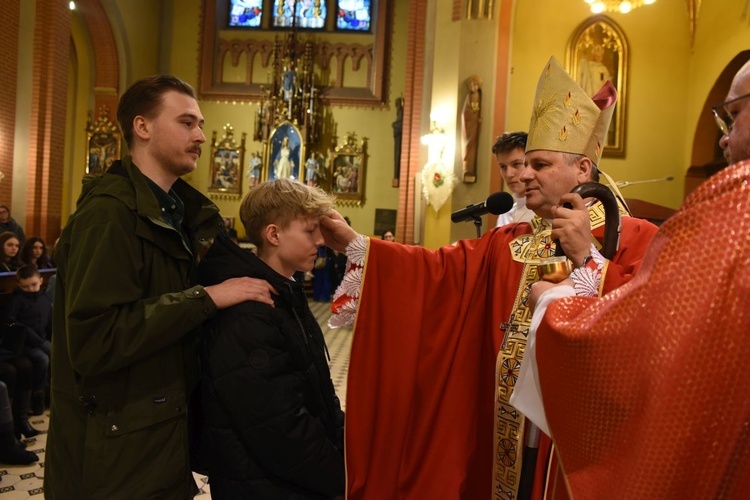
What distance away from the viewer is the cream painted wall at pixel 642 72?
333 inches

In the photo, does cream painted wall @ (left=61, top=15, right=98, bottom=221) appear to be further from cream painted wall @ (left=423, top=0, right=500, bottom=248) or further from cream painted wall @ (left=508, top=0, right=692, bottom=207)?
cream painted wall @ (left=508, top=0, right=692, bottom=207)

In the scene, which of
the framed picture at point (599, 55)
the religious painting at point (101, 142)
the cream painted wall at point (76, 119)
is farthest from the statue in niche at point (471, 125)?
the cream painted wall at point (76, 119)

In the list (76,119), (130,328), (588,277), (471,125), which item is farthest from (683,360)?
(76,119)

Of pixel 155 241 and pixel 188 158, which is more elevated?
pixel 188 158

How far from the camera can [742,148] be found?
3.78 ft

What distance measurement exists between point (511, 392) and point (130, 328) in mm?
1159

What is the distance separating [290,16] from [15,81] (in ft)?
27.7

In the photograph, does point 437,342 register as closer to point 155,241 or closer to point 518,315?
point 518,315

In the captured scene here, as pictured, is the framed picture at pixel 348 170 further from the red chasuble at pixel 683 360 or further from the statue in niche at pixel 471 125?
the red chasuble at pixel 683 360

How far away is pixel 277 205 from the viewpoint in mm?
1871

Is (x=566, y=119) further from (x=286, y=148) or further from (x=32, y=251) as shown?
(x=286, y=148)

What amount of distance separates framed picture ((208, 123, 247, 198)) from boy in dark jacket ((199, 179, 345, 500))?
14.7 metres

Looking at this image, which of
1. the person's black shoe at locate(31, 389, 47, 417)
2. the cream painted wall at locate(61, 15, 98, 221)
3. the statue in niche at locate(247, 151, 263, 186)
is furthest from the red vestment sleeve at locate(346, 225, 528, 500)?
the cream painted wall at locate(61, 15, 98, 221)

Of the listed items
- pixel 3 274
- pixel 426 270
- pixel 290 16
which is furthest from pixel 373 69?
pixel 426 270
